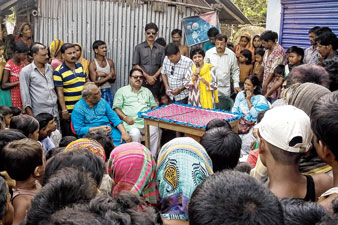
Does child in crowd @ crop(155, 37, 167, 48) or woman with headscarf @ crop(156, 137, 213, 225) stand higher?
child in crowd @ crop(155, 37, 167, 48)

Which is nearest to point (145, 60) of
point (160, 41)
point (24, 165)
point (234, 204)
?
point (160, 41)

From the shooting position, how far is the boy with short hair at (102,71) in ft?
21.5

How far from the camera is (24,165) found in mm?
2521

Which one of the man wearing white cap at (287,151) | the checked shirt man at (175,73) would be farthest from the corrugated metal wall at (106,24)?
the man wearing white cap at (287,151)

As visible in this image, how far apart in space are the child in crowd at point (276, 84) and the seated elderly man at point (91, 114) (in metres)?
2.65

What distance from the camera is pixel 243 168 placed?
2.72 meters

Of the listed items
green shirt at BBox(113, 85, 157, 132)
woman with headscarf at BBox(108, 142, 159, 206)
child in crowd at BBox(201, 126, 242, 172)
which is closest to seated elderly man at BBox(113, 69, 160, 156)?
green shirt at BBox(113, 85, 157, 132)

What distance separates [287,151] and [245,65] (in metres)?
5.62

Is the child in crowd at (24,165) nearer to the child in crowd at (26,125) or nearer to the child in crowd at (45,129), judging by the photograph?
the child in crowd at (26,125)

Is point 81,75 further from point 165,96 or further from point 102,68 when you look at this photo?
point 165,96

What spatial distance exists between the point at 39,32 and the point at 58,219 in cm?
636

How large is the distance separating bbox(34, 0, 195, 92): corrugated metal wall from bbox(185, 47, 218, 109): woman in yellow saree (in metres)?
1.56

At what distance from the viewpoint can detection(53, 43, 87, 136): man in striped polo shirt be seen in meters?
5.66

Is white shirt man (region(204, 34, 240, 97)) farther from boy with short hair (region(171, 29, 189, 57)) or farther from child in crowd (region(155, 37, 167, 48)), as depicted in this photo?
child in crowd (region(155, 37, 167, 48))
